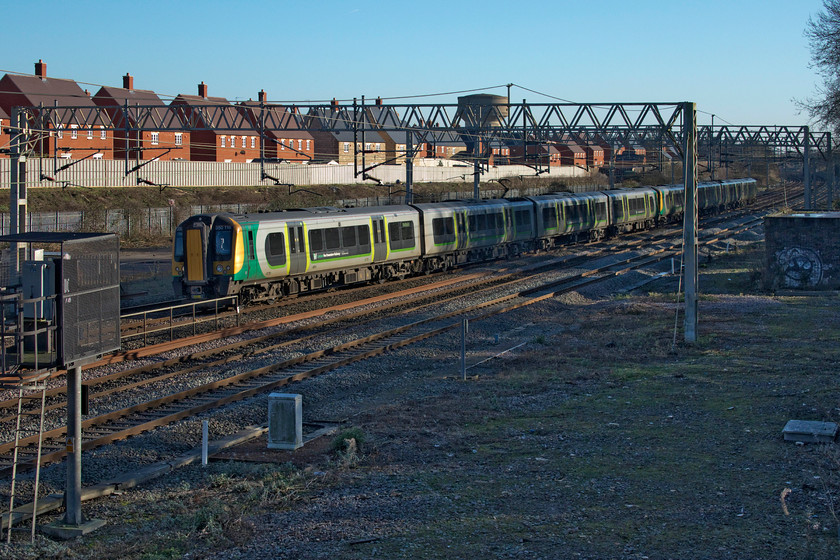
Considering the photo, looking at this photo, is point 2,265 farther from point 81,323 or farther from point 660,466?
point 660,466

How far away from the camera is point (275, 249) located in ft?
74.7

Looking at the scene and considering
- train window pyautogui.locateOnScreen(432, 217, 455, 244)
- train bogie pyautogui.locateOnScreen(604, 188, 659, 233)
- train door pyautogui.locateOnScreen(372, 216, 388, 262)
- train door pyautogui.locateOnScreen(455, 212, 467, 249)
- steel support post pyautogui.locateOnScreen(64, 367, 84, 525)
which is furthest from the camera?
train bogie pyautogui.locateOnScreen(604, 188, 659, 233)

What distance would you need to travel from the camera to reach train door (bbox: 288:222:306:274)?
76.4ft

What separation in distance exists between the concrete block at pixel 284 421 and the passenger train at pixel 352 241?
11164mm

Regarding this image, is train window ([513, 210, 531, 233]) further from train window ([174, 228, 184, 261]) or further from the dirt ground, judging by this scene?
the dirt ground

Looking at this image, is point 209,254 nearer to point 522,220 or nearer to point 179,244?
point 179,244

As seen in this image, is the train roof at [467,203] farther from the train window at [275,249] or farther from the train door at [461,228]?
the train window at [275,249]

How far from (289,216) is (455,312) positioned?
5349mm

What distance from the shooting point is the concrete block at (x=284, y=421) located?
35.5 feet

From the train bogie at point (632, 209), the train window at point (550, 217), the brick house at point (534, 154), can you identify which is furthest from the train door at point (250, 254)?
the train bogie at point (632, 209)

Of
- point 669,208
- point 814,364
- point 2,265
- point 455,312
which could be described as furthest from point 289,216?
point 669,208

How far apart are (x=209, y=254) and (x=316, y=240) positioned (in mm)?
3435

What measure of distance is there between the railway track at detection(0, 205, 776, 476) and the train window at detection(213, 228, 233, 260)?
3.59 metres

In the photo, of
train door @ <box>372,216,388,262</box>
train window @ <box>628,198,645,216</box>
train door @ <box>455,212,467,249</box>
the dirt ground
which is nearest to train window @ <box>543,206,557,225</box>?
train door @ <box>455,212,467,249</box>
